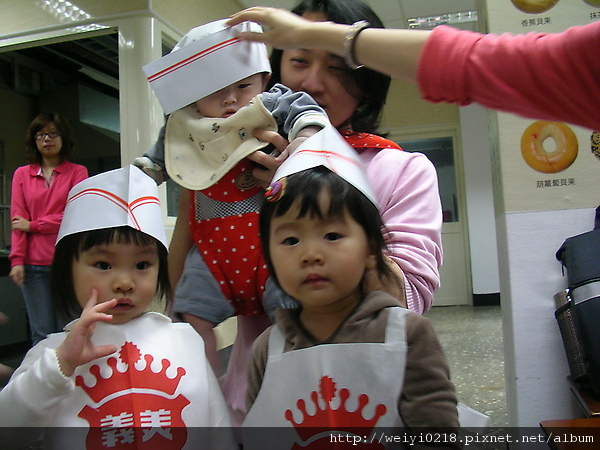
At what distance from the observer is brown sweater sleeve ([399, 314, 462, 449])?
0.62 metres

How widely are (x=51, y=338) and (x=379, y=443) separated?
51 cm

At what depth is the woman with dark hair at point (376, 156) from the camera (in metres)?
0.78

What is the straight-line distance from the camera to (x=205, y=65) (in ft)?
2.72

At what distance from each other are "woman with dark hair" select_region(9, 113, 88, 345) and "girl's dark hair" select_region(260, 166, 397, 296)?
1.24 metres

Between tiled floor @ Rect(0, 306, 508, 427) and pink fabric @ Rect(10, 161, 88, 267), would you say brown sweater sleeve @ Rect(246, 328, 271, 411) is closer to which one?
tiled floor @ Rect(0, 306, 508, 427)

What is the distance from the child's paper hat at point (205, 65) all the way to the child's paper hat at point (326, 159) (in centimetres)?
22

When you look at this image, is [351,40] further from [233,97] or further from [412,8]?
[412,8]

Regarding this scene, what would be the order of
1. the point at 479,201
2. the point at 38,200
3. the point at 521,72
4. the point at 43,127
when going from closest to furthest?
the point at 521,72 → the point at 38,200 → the point at 43,127 → the point at 479,201

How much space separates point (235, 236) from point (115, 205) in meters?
0.19

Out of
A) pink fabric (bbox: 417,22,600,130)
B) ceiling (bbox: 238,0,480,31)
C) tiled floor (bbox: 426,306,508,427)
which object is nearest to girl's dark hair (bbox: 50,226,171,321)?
pink fabric (bbox: 417,22,600,130)

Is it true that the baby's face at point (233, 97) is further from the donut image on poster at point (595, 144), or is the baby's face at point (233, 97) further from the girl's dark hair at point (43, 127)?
the girl's dark hair at point (43, 127)

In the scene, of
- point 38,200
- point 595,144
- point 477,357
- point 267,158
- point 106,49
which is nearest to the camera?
point 267,158

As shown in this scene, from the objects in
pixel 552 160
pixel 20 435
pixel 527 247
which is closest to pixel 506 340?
pixel 527 247

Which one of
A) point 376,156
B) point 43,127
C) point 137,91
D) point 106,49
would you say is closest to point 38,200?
point 43,127
